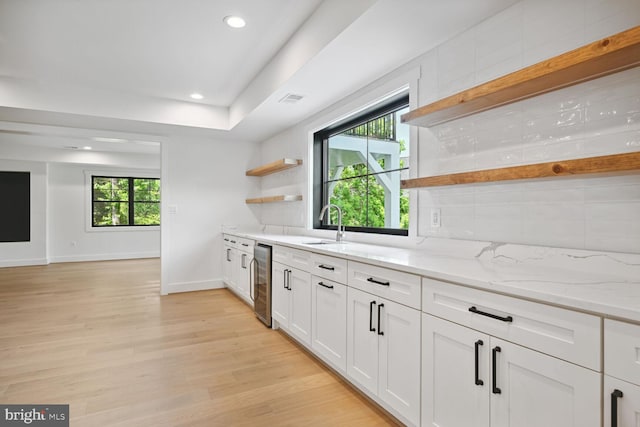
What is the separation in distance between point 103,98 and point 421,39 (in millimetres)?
3642

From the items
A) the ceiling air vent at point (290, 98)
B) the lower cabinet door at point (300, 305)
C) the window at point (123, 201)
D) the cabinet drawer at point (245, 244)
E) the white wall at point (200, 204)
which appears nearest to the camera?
the lower cabinet door at point (300, 305)

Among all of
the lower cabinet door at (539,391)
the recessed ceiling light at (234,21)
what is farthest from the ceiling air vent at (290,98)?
the lower cabinet door at (539,391)

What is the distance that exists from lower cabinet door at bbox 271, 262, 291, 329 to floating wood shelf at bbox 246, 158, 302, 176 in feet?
4.45

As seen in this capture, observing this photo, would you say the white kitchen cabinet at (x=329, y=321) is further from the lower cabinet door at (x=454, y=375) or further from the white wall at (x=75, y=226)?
the white wall at (x=75, y=226)

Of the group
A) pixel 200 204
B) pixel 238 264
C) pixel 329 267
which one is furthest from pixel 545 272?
pixel 200 204

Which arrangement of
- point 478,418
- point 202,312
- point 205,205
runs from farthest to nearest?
point 205,205 < point 202,312 < point 478,418

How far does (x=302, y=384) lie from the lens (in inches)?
91.4

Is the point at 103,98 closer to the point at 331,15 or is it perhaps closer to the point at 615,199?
the point at 331,15

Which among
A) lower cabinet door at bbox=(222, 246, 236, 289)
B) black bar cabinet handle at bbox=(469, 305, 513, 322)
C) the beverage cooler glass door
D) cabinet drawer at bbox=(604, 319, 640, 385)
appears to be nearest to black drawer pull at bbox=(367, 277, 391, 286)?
black bar cabinet handle at bbox=(469, 305, 513, 322)

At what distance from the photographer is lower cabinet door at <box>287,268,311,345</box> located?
2.72 meters

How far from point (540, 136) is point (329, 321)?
1.68m

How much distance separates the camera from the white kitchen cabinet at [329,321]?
7.43 feet

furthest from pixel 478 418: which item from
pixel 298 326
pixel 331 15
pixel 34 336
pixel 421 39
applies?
pixel 34 336

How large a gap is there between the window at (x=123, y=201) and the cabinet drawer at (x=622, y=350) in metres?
9.42
